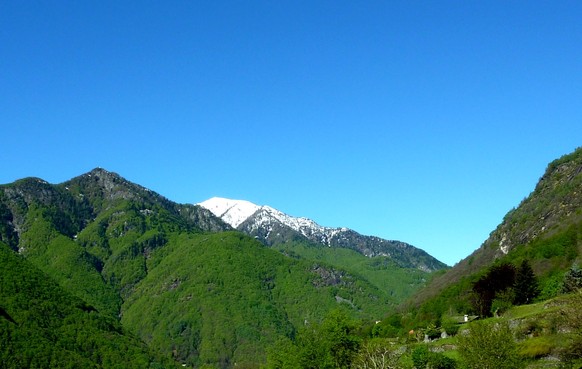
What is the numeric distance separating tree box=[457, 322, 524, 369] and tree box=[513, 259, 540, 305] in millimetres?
52549

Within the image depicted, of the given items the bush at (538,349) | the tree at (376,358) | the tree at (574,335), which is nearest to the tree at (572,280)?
the bush at (538,349)

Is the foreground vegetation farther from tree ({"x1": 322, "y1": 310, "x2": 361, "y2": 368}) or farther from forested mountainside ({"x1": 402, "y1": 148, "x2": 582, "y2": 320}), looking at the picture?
forested mountainside ({"x1": 402, "y1": 148, "x2": 582, "y2": 320})

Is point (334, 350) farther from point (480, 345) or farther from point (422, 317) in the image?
point (422, 317)

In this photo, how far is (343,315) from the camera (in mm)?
97250

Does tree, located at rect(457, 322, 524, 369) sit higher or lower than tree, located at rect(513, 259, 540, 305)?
lower

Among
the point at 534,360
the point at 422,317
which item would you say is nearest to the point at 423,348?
the point at 534,360

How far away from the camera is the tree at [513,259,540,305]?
111m

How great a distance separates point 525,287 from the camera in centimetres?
11231

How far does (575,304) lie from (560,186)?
143725 millimetres

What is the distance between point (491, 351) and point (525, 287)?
193 feet

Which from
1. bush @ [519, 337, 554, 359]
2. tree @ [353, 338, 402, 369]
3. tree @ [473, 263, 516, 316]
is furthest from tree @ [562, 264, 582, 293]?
tree @ [353, 338, 402, 369]

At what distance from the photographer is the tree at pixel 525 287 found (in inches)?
4365

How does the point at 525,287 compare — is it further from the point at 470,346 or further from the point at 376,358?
the point at 470,346

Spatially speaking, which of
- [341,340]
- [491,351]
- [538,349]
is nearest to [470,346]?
[491,351]
